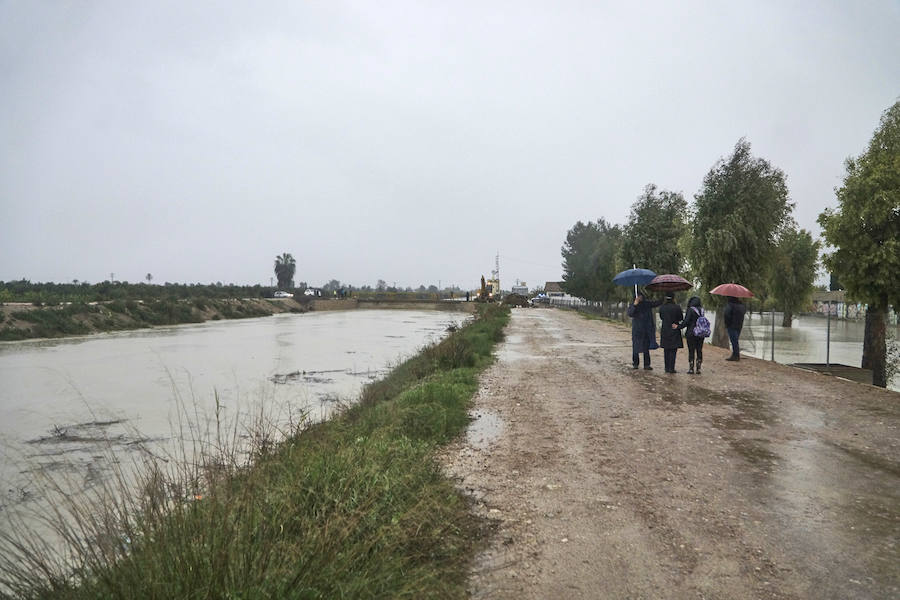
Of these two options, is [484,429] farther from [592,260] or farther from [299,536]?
[592,260]

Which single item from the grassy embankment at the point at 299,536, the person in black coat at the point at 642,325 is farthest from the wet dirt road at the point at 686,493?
the person in black coat at the point at 642,325

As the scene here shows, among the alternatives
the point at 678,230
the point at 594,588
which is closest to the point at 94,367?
the point at 594,588

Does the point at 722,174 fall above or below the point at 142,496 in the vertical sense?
above

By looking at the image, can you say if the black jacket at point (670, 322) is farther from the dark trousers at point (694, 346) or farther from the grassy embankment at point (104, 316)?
the grassy embankment at point (104, 316)

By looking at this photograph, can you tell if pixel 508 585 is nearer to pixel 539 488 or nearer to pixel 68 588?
pixel 539 488

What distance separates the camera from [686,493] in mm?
5102

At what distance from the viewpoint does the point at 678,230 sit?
3209cm

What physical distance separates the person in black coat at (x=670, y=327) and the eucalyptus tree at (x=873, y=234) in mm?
5630

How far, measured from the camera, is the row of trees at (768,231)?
14047mm

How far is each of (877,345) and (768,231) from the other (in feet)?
27.2

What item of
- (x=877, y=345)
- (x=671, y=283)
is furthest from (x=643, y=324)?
(x=877, y=345)

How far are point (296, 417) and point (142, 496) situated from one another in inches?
295

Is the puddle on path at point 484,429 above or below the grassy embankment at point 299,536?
below

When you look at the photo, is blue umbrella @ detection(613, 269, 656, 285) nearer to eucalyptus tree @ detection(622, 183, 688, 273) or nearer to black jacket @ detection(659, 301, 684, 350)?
black jacket @ detection(659, 301, 684, 350)
